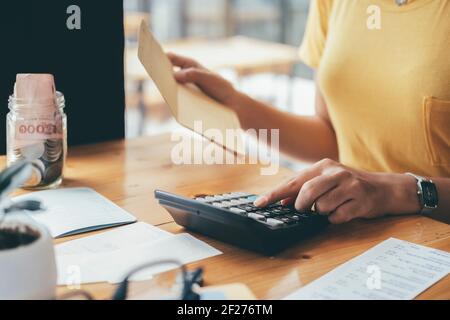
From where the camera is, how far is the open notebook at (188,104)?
115 cm

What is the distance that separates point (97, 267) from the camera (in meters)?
0.80

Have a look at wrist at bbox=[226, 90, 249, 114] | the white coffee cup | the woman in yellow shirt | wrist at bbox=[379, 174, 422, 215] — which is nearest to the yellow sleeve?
the woman in yellow shirt

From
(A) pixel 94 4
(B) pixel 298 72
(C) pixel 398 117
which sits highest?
(A) pixel 94 4

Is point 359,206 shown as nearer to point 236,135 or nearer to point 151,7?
point 236,135

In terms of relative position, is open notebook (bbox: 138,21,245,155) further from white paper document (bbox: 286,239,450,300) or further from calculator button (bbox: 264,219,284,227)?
white paper document (bbox: 286,239,450,300)

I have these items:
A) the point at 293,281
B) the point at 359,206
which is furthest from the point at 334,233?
the point at 293,281

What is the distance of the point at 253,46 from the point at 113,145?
3.34 metres

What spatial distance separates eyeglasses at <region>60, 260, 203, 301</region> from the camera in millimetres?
708

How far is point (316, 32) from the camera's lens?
1.59 meters

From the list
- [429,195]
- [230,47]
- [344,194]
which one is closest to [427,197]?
[429,195]

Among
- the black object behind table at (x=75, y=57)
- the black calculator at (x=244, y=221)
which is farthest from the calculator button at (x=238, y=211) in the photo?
the black object behind table at (x=75, y=57)

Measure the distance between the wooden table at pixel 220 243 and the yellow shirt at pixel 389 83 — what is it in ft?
0.85

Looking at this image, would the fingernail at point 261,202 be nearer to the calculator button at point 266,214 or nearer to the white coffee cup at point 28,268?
the calculator button at point 266,214
